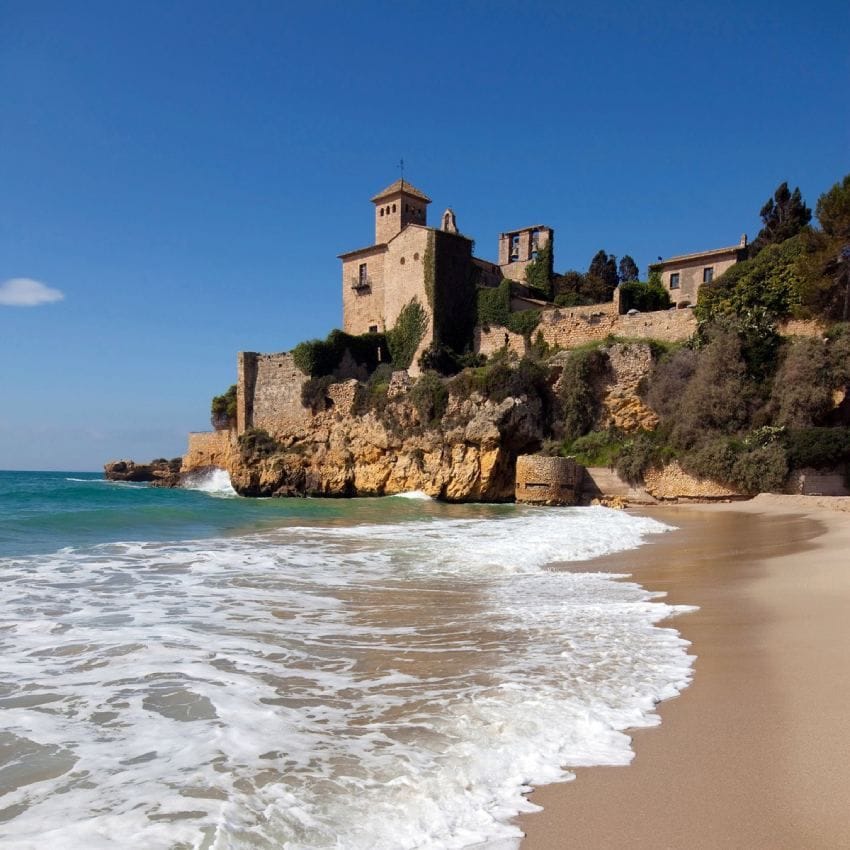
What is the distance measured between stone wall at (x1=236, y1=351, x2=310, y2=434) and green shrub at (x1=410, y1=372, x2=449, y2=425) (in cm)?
702

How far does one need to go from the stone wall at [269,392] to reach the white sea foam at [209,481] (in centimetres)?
628

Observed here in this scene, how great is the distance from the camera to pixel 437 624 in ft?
19.4

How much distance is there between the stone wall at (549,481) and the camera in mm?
25078

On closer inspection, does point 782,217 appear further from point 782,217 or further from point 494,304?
point 494,304

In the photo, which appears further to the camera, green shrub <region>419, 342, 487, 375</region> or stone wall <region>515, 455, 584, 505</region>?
green shrub <region>419, 342, 487, 375</region>

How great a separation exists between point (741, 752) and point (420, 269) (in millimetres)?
32540

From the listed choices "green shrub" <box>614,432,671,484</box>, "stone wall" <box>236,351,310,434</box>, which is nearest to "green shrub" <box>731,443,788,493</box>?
"green shrub" <box>614,432,671,484</box>

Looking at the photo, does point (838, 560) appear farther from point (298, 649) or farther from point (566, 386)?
point (566, 386)

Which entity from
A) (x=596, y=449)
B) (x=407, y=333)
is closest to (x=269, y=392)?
(x=407, y=333)

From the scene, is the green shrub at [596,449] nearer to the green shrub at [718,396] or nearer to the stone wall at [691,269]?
the green shrub at [718,396]

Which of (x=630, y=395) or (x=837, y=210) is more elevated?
(x=837, y=210)

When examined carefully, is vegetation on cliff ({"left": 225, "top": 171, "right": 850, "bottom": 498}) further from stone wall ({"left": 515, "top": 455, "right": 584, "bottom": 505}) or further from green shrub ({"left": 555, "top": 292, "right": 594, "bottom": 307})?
green shrub ({"left": 555, "top": 292, "right": 594, "bottom": 307})

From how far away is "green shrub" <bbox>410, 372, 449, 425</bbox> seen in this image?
29234mm

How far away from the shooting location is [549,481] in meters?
25.1
